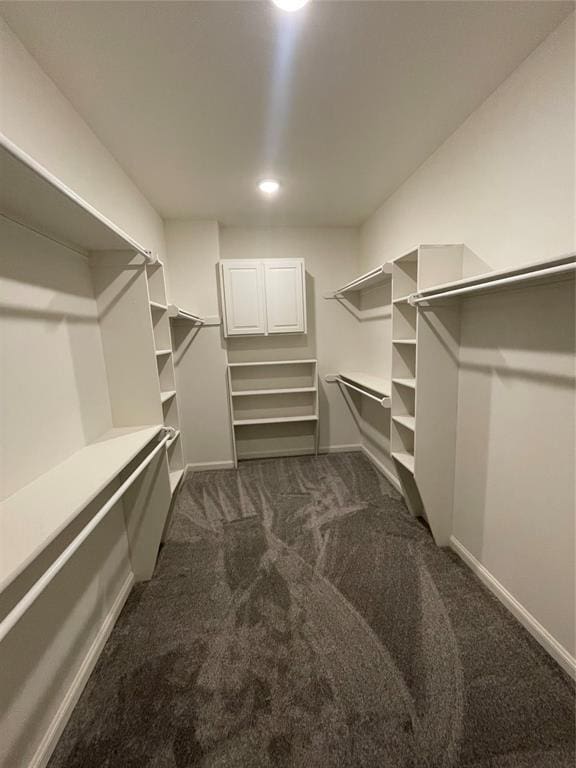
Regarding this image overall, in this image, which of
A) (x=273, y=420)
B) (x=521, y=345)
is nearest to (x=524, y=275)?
(x=521, y=345)

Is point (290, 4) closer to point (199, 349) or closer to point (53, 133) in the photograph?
point (53, 133)

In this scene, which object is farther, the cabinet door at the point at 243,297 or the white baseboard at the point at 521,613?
the cabinet door at the point at 243,297

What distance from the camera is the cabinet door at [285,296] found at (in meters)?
3.06

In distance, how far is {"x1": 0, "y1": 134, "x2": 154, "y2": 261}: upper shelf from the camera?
2.54ft

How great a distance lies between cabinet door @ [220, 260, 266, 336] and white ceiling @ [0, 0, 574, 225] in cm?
89

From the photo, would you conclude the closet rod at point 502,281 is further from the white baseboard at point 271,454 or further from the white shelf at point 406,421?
the white baseboard at point 271,454

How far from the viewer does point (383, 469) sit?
3.07 metres

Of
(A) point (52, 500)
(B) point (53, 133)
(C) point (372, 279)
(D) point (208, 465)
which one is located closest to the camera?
(A) point (52, 500)

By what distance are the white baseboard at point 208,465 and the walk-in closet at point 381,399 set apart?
910 millimetres

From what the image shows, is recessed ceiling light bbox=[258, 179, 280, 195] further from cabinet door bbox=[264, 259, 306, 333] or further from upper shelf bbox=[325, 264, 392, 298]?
upper shelf bbox=[325, 264, 392, 298]

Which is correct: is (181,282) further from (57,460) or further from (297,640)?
(297,640)

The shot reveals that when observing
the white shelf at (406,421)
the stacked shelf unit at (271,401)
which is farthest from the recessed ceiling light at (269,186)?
the white shelf at (406,421)

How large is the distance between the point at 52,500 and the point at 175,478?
49.1 inches

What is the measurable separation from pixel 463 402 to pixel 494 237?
0.92 metres
